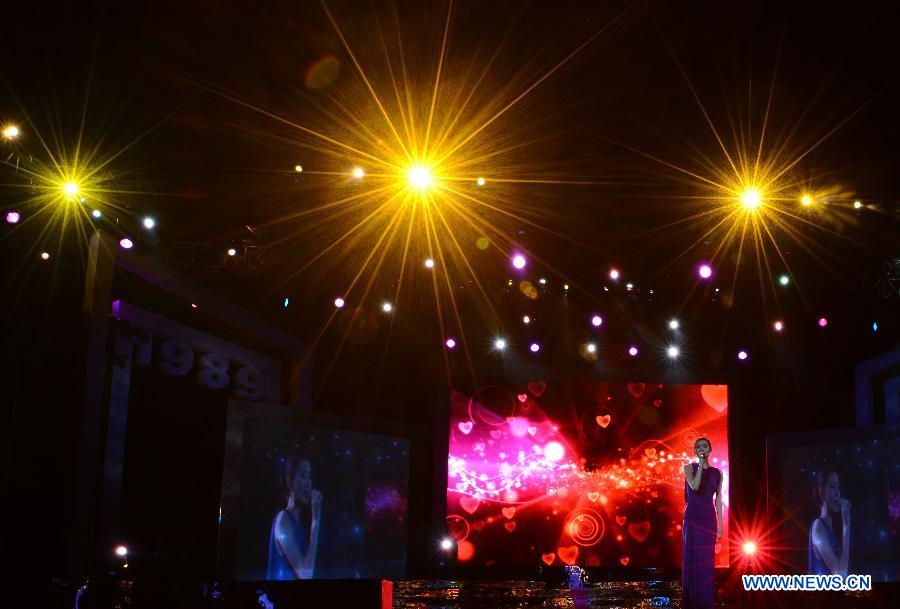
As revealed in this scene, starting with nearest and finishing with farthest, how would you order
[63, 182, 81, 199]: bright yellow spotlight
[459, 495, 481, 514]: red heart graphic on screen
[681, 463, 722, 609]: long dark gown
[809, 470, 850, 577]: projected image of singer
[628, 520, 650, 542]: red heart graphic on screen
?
[681, 463, 722, 609]: long dark gown → [63, 182, 81, 199]: bright yellow spotlight → [809, 470, 850, 577]: projected image of singer → [459, 495, 481, 514]: red heart graphic on screen → [628, 520, 650, 542]: red heart graphic on screen

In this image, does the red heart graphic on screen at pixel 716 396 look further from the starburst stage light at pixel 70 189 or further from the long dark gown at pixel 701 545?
the starburst stage light at pixel 70 189

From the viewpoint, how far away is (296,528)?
1002 centimetres

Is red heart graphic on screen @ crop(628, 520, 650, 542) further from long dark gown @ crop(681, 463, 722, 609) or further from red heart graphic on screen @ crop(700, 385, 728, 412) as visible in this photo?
long dark gown @ crop(681, 463, 722, 609)

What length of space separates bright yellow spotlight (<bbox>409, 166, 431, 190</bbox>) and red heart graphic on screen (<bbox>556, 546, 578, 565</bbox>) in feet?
18.7

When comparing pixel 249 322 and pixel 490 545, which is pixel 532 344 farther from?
pixel 249 322

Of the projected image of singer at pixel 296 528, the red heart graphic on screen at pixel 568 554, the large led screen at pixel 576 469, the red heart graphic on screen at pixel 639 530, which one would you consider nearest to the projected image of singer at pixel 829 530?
the large led screen at pixel 576 469

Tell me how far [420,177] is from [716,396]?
6057mm


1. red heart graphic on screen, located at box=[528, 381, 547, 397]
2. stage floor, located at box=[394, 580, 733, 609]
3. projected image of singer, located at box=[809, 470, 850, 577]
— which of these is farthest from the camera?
red heart graphic on screen, located at box=[528, 381, 547, 397]

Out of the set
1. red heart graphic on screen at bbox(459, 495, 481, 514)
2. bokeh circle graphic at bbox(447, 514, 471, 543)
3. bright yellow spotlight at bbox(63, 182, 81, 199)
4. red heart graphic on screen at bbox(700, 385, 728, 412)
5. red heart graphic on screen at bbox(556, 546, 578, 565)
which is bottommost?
red heart graphic on screen at bbox(556, 546, 578, 565)

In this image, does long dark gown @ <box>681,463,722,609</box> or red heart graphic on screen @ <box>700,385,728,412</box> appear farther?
red heart graphic on screen @ <box>700,385,728,412</box>

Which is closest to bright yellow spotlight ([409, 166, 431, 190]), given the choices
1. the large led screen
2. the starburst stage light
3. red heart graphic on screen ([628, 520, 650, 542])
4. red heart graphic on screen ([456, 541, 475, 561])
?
the starburst stage light

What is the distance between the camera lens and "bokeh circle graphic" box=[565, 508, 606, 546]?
12.2 meters

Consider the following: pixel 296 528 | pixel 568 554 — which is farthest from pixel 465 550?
pixel 296 528

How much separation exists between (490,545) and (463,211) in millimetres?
4847
